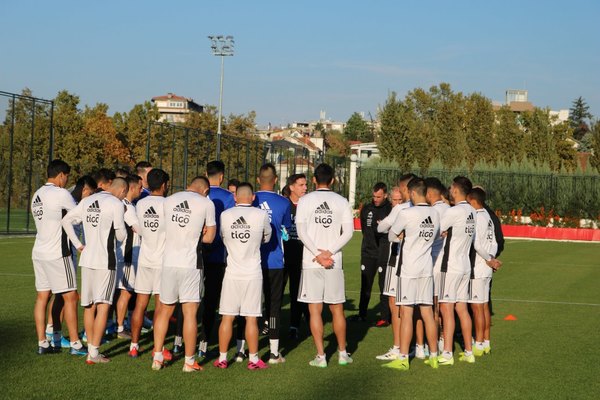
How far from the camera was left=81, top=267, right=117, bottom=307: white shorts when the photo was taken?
361 inches

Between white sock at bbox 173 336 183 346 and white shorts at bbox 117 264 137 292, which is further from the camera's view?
white shorts at bbox 117 264 137 292

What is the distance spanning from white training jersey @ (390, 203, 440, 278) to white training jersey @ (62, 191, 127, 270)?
3.19 metres

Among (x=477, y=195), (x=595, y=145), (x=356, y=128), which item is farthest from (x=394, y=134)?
(x=356, y=128)

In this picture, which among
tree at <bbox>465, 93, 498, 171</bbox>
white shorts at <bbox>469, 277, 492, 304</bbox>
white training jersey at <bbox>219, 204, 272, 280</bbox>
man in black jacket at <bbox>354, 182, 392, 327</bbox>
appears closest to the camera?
white training jersey at <bbox>219, 204, 272, 280</bbox>

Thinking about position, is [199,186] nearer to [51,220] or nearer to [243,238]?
[243,238]

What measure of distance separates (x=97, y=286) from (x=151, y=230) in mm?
907

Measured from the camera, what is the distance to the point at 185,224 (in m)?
8.78

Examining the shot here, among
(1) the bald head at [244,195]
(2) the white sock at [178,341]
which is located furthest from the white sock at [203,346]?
(1) the bald head at [244,195]

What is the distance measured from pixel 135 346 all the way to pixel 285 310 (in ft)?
15.4

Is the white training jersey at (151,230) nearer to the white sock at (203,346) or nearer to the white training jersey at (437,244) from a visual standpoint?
the white sock at (203,346)

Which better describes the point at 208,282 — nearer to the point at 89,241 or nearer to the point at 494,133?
the point at 89,241

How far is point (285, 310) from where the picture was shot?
1397 cm

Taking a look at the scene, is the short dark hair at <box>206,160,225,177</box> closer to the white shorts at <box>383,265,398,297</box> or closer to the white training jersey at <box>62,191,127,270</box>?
the white training jersey at <box>62,191,127,270</box>

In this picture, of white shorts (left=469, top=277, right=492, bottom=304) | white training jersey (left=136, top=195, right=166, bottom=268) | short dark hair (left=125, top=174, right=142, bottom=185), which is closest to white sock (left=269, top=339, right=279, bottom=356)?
white training jersey (left=136, top=195, right=166, bottom=268)
